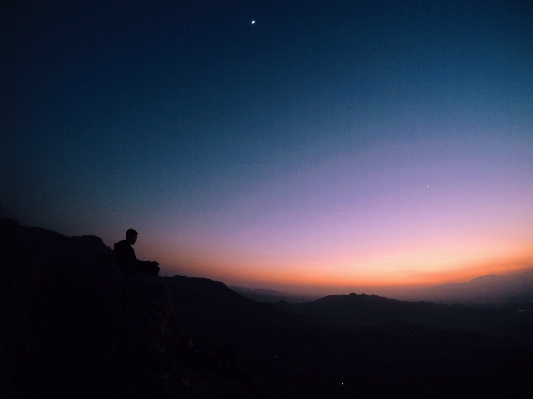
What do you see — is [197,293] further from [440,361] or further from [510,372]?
[510,372]

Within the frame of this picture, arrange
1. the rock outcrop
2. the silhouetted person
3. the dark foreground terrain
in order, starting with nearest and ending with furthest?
the rock outcrop < the dark foreground terrain < the silhouetted person

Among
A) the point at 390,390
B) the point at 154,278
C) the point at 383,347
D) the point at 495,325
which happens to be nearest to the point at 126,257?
the point at 154,278

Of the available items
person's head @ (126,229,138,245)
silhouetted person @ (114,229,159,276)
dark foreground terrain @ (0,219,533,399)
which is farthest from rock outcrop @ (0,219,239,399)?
person's head @ (126,229,138,245)

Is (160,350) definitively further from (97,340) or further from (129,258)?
(129,258)

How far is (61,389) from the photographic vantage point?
8562mm

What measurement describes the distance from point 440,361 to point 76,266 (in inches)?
1308

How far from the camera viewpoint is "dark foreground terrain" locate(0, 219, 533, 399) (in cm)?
902

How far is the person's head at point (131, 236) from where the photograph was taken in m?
12.0

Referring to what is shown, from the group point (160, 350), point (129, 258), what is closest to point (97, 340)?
point (160, 350)

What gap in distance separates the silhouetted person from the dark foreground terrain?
1.44 feet

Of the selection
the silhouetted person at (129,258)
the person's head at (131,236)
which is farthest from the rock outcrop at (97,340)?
the person's head at (131,236)

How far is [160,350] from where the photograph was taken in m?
10.0

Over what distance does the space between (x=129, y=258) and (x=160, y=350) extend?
446cm

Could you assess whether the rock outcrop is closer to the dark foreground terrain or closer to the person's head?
the dark foreground terrain
